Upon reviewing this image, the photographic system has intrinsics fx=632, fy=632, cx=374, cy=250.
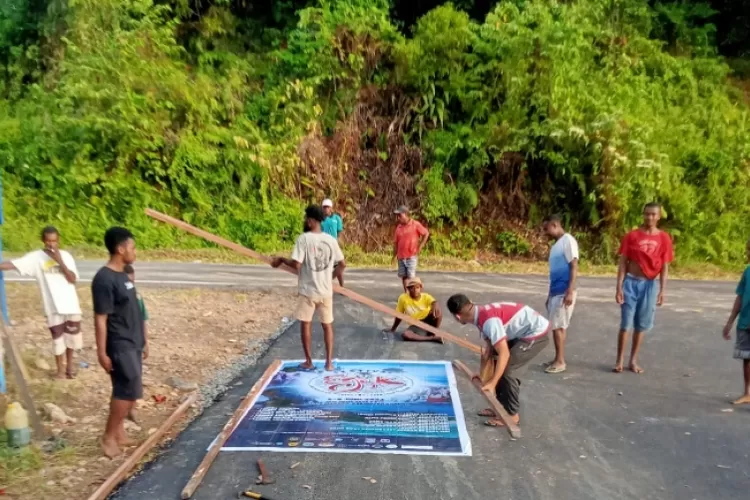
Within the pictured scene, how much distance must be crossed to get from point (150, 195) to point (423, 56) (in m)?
8.99

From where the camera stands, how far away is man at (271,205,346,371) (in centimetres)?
675

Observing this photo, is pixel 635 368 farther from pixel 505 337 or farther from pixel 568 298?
pixel 505 337

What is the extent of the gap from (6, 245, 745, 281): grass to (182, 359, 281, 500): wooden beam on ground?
30.9ft

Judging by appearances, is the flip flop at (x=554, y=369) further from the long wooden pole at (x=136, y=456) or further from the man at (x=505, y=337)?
the long wooden pole at (x=136, y=456)

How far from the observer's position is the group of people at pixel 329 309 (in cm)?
477

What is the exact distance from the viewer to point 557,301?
7152 millimetres

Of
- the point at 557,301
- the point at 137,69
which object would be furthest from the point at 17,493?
the point at 137,69

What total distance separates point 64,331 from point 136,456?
7.61 ft

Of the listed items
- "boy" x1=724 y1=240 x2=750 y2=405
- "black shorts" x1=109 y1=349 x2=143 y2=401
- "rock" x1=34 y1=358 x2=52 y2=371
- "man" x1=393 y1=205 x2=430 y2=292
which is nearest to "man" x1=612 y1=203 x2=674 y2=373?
"boy" x1=724 y1=240 x2=750 y2=405

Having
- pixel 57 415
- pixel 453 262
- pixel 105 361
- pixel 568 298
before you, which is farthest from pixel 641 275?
pixel 453 262

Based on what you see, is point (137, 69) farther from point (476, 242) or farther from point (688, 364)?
point (688, 364)

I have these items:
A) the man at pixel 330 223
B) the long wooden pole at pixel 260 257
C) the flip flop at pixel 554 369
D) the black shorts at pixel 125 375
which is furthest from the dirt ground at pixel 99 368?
the flip flop at pixel 554 369

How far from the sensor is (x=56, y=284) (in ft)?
20.4

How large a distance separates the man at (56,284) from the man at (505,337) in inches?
150
